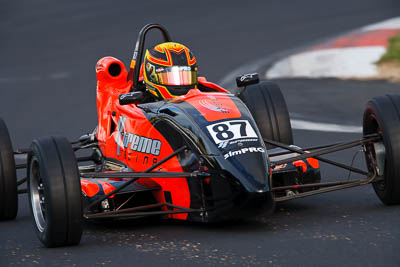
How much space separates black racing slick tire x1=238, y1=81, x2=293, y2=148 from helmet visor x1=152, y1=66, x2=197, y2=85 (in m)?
0.99

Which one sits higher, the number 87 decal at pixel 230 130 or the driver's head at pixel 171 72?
the driver's head at pixel 171 72

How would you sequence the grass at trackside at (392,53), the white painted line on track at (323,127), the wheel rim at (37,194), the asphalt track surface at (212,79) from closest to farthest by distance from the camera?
the asphalt track surface at (212,79) < the wheel rim at (37,194) < the white painted line on track at (323,127) < the grass at trackside at (392,53)

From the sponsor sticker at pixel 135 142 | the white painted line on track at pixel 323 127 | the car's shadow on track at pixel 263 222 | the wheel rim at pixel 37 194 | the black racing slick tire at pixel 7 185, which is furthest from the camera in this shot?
the white painted line on track at pixel 323 127

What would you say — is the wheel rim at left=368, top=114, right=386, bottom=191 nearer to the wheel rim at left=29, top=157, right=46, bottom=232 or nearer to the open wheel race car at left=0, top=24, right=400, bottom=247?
the open wheel race car at left=0, top=24, right=400, bottom=247

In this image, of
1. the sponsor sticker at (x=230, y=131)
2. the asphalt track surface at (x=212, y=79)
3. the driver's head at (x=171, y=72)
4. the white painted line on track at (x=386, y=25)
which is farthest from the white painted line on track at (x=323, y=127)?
the white painted line on track at (x=386, y=25)

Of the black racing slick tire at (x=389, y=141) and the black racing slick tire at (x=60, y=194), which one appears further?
the black racing slick tire at (x=389, y=141)

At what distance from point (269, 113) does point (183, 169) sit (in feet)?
6.61

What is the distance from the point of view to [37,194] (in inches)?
289

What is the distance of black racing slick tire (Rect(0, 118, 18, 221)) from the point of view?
779 centimetres

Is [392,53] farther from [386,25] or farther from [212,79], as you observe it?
[212,79]

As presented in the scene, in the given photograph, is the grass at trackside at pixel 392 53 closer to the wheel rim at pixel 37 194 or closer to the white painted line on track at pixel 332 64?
the white painted line on track at pixel 332 64

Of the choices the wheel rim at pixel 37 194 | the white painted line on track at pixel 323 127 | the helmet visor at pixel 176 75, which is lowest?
the white painted line on track at pixel 323 127

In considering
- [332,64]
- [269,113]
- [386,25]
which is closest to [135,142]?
[269,113]

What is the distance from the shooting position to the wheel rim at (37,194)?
715 centimetres
